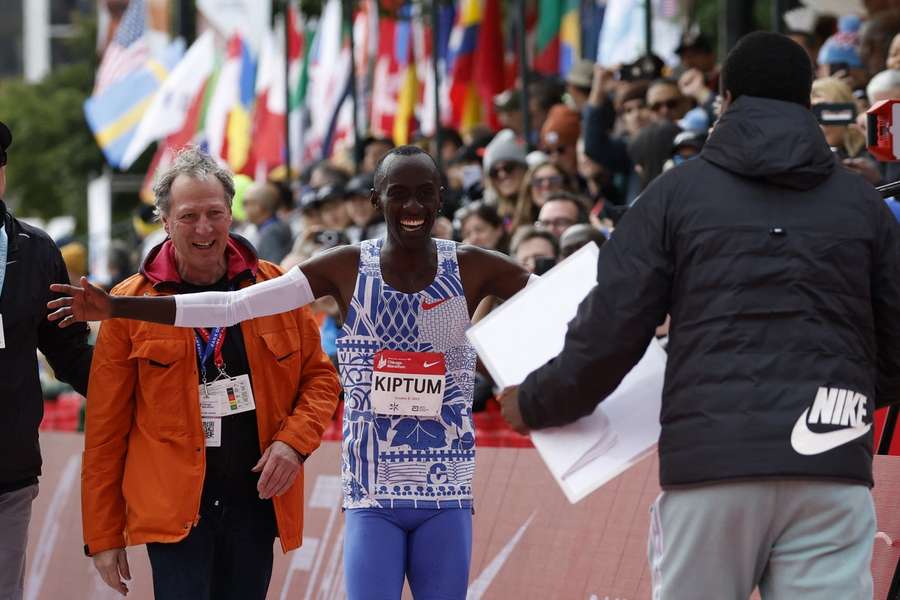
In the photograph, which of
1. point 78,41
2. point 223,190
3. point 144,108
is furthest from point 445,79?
point 78,41

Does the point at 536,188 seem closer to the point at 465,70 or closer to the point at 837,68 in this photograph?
the point at 837,68

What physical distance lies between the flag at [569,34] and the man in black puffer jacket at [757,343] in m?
12.1

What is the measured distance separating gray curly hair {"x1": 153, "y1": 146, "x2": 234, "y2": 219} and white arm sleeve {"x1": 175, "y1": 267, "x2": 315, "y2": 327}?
0.49m

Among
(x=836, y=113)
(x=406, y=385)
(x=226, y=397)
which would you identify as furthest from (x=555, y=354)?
(x=836, y=113)

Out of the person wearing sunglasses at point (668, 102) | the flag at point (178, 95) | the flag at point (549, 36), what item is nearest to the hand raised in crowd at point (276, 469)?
the person wearing sunglasses at point (668, 102)

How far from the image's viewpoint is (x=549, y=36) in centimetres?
1633

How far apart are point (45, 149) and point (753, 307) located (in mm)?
48069

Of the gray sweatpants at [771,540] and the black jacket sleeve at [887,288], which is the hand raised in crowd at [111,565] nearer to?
the gray sweatpants at [771,540]

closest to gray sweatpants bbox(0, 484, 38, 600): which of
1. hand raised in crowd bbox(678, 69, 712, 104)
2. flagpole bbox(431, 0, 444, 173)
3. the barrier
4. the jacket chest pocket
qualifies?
the jacket chest pocket

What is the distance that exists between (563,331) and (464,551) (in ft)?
3.89

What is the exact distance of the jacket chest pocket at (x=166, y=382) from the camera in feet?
17.3

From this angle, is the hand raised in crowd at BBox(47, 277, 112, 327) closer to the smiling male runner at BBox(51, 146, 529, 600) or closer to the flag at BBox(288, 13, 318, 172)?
the smiling male runner at BBox(51, 146, 529, 600)

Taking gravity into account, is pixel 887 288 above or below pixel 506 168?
above

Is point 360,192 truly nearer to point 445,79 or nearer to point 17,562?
point 17,562
